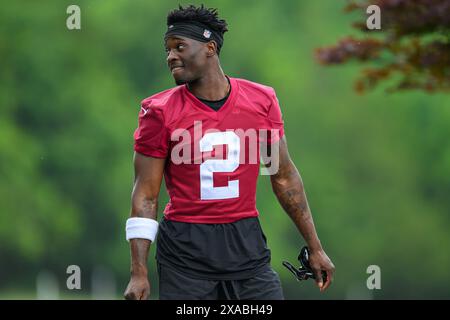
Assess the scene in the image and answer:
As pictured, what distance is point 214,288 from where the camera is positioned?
5.04 meters

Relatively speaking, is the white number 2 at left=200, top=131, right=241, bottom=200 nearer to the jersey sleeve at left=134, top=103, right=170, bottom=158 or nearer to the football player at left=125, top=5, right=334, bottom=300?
the football player at left=125, top=5, right=334, bottom=300

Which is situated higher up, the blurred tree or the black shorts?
the blurred tree

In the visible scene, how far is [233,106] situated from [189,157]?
36 centimetres

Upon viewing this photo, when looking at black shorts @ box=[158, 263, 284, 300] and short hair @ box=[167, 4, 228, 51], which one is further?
short hair @ box=[167, 4, 228, 51]

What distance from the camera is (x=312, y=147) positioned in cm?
1934

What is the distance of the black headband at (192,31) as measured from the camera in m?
5.15

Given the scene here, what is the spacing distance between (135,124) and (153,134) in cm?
1412

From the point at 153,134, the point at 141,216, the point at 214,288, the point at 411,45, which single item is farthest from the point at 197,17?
the point at 411,45

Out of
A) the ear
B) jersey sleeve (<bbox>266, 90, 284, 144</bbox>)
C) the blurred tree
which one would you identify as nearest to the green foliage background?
the blurred tree

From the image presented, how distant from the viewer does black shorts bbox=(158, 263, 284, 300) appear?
4.99m

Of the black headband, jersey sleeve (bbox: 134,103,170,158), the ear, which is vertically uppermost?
the black headband

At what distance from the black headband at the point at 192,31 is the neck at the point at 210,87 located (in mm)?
179

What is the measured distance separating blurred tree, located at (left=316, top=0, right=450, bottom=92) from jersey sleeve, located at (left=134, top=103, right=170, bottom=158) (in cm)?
372

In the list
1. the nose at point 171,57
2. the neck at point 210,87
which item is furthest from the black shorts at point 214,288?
the nose at point 171,57
